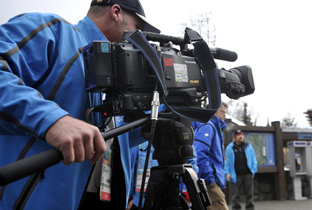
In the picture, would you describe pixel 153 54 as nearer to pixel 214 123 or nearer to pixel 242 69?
pixel 242 69

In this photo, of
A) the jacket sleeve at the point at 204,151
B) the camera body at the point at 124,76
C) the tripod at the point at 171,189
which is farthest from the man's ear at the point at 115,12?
the jacket sleeve at the point at 204,151

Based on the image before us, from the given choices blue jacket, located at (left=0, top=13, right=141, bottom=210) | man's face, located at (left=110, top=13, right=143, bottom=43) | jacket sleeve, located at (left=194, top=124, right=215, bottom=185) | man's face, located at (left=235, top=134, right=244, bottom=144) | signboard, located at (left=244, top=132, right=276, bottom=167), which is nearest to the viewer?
blue jacket, located at (left=0, top=13, right=141, bottom=210)

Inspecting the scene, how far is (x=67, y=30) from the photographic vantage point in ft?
4.98

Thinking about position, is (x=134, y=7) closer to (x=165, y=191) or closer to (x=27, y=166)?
(x=165, y=191)

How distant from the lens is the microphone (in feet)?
6.06

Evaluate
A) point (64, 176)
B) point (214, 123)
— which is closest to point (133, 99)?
point (64, 176)

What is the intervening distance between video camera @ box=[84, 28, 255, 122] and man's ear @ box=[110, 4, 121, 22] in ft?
1.33

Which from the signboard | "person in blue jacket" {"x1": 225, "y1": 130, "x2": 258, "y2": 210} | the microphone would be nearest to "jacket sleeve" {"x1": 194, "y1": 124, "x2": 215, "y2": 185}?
the microphone

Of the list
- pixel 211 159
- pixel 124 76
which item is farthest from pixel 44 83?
pixel 211 159

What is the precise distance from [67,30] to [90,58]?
0.75ft

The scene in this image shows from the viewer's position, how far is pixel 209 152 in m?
4.79

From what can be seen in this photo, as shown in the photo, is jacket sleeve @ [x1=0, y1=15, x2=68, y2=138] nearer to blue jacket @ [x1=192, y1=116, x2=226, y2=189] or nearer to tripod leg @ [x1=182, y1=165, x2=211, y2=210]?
tripod leg @ [x1=182, y1=165, x2=211, y2=210]

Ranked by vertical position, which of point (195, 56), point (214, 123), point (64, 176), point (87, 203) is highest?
point (195, 56)

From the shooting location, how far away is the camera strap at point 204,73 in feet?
4.51
